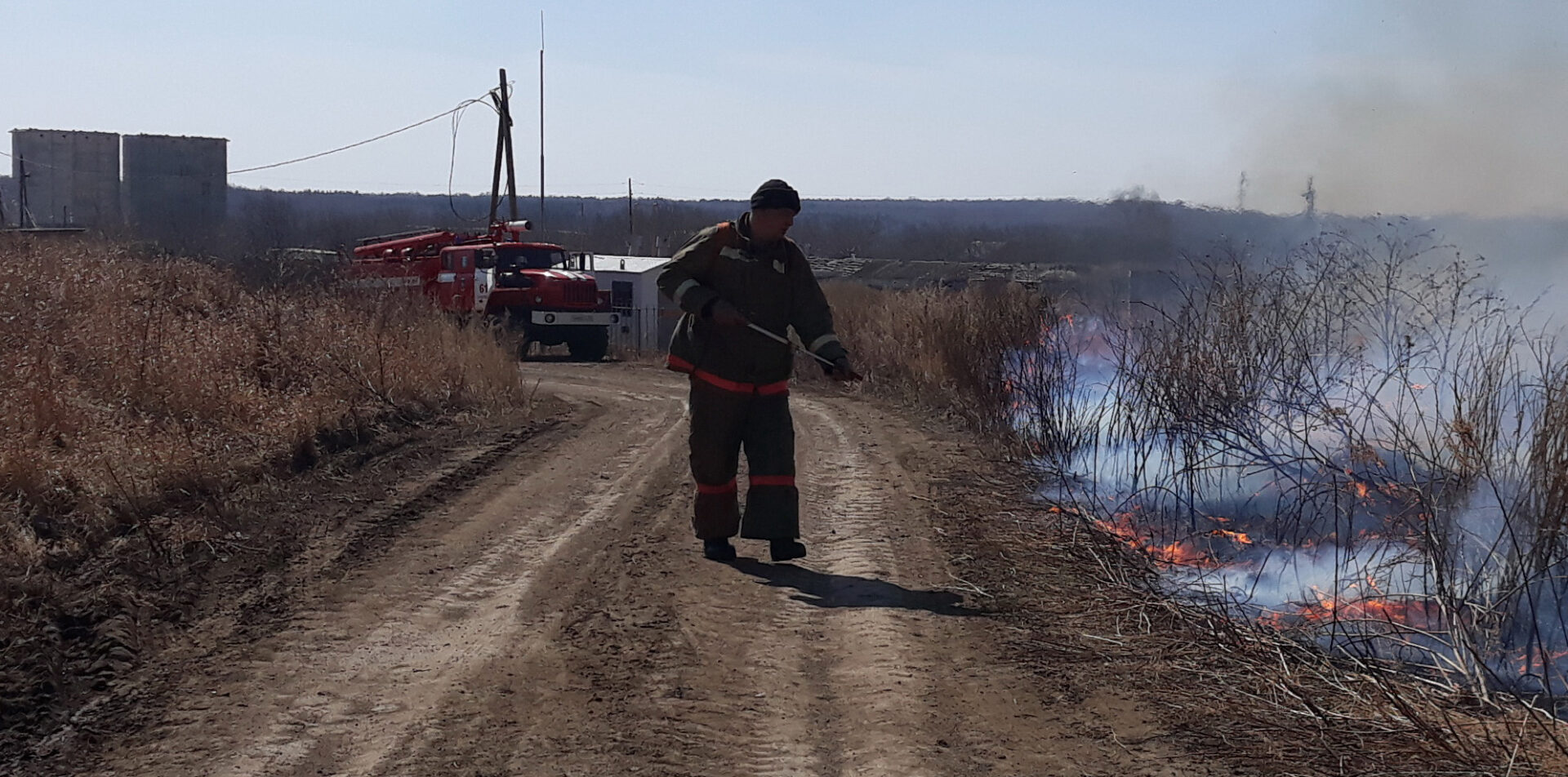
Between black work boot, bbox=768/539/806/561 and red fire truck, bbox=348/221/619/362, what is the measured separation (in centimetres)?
2026

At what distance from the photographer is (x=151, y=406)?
9898 millimetres

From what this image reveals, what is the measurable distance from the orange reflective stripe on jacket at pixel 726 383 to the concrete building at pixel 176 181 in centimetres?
6532

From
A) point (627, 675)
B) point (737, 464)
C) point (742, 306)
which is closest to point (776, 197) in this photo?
point (742, 306)

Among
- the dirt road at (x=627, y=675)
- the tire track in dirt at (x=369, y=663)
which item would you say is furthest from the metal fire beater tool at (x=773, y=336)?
the tire track in dirt at (x=369, y=663)

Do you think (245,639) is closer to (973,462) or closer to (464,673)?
(464,673)

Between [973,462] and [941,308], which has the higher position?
[941,308]

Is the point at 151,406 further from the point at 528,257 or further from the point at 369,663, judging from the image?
the point at 528,257

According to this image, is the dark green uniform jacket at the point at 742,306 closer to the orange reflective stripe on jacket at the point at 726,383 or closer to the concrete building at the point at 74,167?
the orange reflective stripe on jacket at the point at 726,383

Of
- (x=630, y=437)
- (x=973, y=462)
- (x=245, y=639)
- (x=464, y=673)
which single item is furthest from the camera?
(x=630, y=437)

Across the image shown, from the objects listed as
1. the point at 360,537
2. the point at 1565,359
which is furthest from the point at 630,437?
the point at 1565,359

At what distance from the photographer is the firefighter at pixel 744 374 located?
23.0ft

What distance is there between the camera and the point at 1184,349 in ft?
27.4

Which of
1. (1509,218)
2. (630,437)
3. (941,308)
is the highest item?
(1509,218)

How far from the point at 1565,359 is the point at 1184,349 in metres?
2.79
